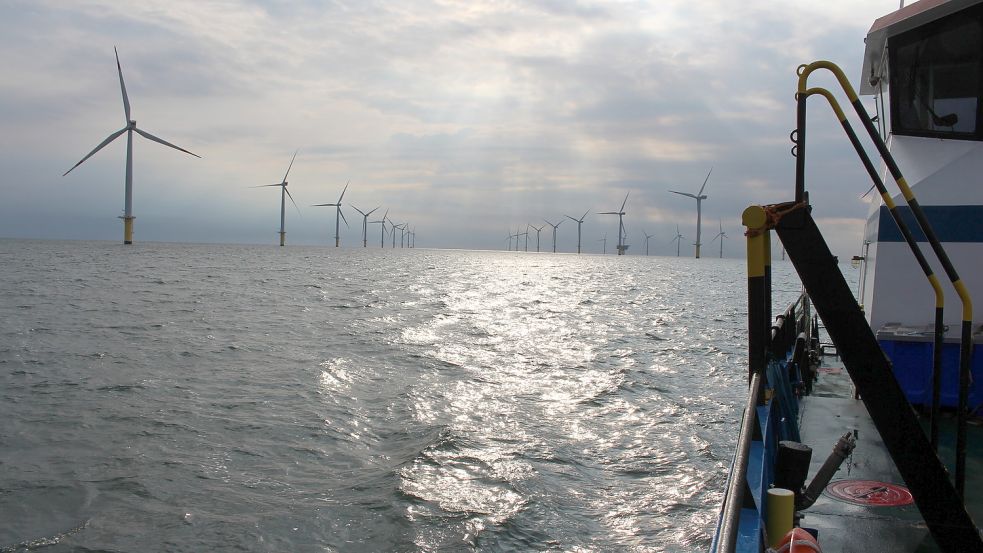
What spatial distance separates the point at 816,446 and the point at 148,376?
50.7ft

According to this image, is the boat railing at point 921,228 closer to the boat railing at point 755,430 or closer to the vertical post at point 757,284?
the vertical post at point 757,284

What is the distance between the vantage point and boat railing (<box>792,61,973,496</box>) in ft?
15.3

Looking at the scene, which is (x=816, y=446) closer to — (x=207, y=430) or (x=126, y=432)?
(x=207, y=430)

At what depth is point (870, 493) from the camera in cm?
656

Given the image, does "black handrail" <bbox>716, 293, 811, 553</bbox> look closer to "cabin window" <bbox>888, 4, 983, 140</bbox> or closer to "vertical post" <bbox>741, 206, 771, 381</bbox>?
"vertical post" <bbox>741, 206, 771, 381</bbox>

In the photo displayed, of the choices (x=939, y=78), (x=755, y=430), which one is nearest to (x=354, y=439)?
(x=755, y=430)

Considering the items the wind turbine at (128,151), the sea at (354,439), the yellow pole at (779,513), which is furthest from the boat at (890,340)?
the wind turbine at (128,151)

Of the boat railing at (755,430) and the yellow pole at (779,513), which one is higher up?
the boat railing at (755,430)

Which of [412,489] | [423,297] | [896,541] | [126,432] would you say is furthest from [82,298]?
[896,541]

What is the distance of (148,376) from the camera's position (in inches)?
695

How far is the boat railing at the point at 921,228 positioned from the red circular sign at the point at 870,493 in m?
1.07

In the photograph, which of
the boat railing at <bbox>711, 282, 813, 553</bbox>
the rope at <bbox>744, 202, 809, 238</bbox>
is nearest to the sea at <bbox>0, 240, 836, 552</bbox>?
the boat railing at <bbox>711, 282, 813, 553</bbox>

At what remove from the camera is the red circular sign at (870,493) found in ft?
20.8

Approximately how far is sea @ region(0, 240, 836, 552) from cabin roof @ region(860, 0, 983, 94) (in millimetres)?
6437
